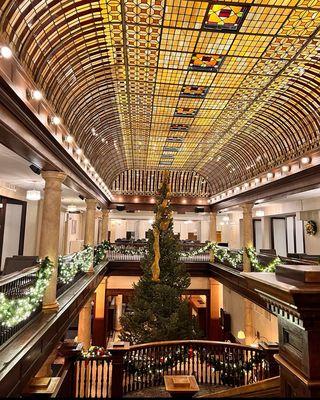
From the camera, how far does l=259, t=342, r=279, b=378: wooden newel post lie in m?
5.13

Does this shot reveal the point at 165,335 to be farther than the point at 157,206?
No

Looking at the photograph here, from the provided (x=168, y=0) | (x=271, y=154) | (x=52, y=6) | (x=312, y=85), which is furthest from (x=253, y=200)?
(x=52, y=6)

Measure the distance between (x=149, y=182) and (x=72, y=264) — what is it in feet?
32.5

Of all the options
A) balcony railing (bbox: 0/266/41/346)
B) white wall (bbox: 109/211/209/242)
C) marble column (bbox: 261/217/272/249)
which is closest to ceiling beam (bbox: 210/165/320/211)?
marble column (bbox: 261/217/272/249)

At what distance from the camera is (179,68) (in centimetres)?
710

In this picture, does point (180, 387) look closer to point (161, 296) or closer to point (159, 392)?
point (159, 392)

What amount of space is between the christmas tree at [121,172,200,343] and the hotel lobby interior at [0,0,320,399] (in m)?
0.04

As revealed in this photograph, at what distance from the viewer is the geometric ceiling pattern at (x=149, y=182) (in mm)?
Result: 18062

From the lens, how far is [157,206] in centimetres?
1014

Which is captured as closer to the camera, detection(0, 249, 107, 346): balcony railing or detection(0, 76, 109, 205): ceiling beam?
detection(0, 76, 109, 205): ceiling beam

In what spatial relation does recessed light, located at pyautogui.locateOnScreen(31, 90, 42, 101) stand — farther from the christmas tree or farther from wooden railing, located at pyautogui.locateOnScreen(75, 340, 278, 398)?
the christmas tree

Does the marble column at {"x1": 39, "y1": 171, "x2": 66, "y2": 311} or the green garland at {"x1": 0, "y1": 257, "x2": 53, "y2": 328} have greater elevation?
the marble column at {"x1": 39, "y1": 171, "x2": 66, "y2": 311}

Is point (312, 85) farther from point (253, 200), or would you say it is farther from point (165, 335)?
point (165, 335)

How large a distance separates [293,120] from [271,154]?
1.99 metres
